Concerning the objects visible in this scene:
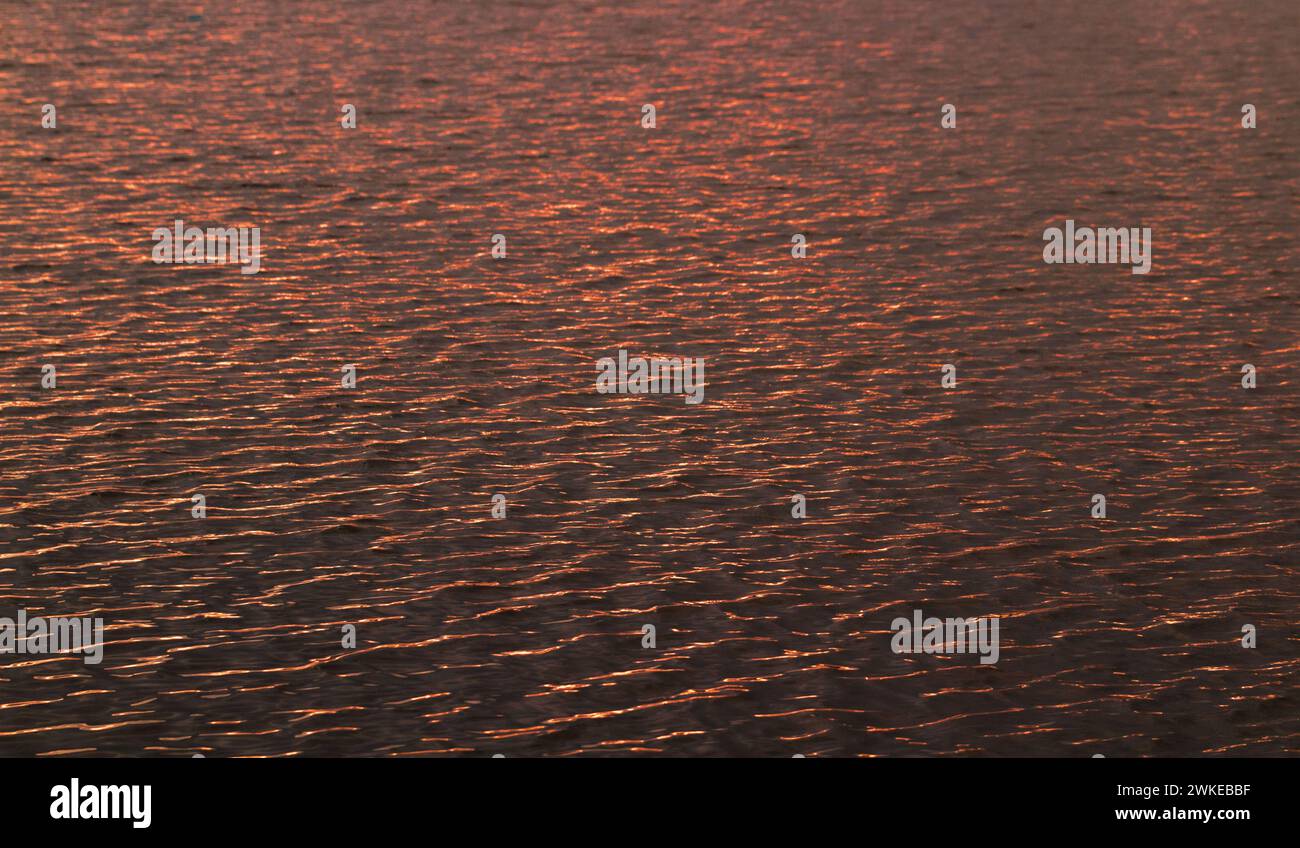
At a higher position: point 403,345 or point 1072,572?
point 403,345

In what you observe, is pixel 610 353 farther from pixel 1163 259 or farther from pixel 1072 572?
pixel 1163 259

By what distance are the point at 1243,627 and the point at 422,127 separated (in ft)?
93.8

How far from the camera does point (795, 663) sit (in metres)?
19.5

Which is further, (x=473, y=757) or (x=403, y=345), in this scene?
(x=403, y=345)

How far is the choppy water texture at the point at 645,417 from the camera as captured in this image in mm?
18859

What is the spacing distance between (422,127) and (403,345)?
15.8 metres

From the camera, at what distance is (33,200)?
37.0m

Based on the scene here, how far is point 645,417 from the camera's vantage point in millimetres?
26516

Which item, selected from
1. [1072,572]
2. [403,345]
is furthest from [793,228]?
[1072,572]

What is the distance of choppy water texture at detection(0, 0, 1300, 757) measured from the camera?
18.9 meters
